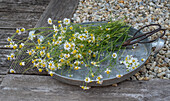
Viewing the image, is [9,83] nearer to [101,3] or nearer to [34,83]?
[34,83]

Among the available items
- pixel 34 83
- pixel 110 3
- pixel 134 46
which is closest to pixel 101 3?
pixel 110 3

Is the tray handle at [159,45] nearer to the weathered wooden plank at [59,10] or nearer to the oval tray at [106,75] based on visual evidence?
the oval tray at [106,75]

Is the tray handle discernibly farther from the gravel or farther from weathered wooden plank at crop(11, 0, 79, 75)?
weathered wooden plank at crop(11, 0, 79, 75)

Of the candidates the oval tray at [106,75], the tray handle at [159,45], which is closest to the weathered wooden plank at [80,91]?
the oval tray at [106,75]

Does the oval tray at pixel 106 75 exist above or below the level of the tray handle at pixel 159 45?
below

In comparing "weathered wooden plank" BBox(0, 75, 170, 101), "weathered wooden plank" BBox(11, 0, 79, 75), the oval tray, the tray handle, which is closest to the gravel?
"weathered wooden plank" BBox(11, 0, 79, 75)

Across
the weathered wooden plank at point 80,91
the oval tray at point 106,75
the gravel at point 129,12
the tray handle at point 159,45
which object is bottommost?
the weathered wooden plank at point 80,91

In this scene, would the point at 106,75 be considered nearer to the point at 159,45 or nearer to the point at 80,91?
the point at 80,91

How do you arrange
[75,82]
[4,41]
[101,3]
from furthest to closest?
[101,3]
[4,41]
[75,82]
